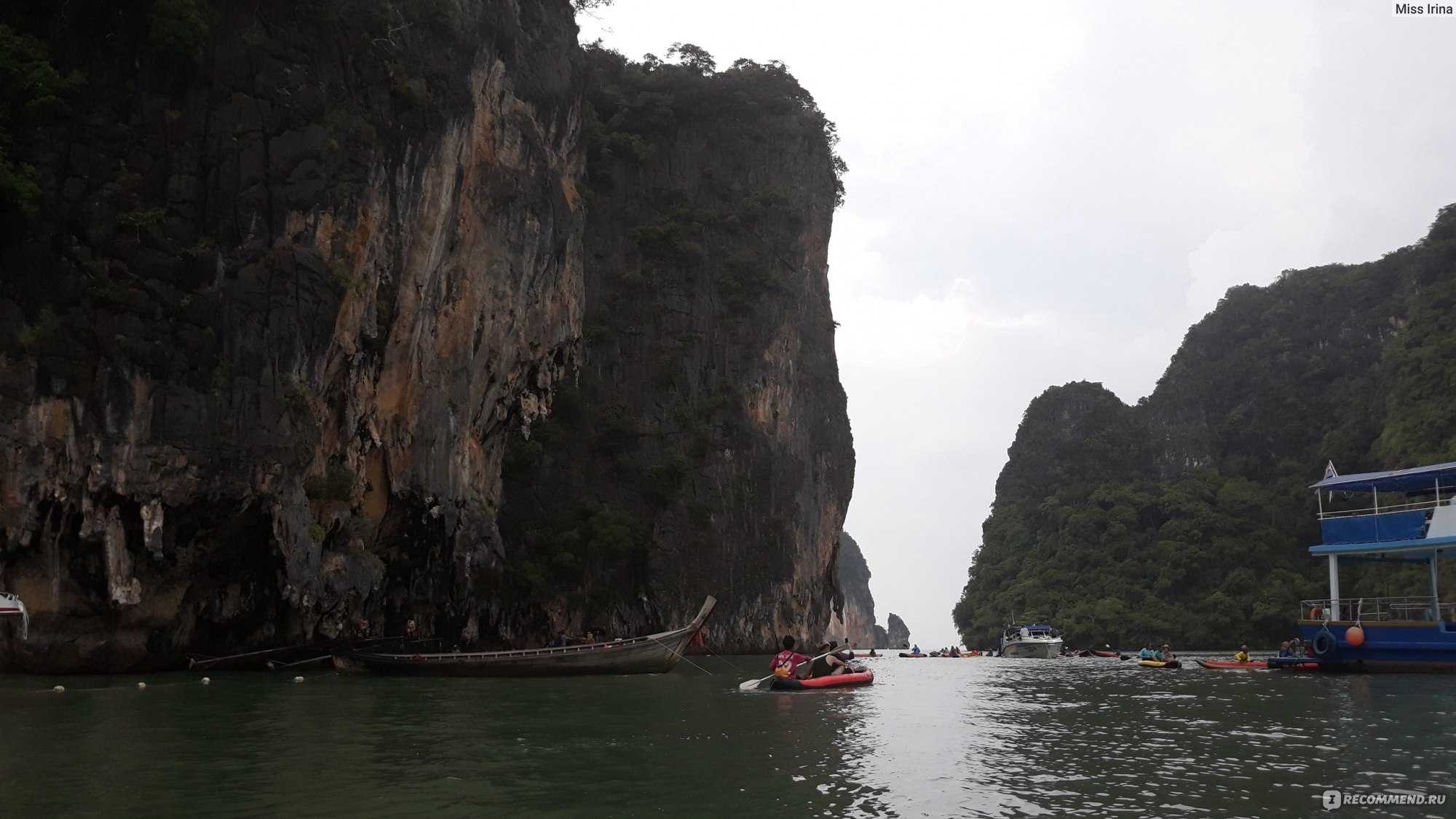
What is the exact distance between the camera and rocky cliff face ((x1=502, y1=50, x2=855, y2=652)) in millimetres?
43562

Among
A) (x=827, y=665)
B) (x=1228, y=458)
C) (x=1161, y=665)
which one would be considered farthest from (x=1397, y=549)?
(x=1228, y=458)

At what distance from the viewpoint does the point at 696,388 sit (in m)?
49.0

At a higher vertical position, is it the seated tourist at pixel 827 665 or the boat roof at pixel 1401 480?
the boat roof at pixel 1401 480

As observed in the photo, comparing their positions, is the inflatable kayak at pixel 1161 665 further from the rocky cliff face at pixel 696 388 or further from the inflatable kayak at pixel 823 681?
the rocky cliff face at pixel 696 388

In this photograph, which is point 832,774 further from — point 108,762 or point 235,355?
point 235,355

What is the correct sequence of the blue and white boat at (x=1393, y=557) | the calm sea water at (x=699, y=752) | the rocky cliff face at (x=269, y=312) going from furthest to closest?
the blue and white boat at (x=1393, y=557) < the rocky cliff face at (x=269, y=312) < the calm sea water at (x=699, y=752)

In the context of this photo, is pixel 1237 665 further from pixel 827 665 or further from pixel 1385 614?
pixel 827 665

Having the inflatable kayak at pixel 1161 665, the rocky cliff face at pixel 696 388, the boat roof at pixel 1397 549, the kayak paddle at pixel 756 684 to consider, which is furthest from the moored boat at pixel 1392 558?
the rocky cliff face at pixel 696 388

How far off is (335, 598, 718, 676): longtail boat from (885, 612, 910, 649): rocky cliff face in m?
123

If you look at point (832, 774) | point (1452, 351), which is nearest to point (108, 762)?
point (832, 774)

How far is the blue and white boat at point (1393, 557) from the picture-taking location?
2669cm

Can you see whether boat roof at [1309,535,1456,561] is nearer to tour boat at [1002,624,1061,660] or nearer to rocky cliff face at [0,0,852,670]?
tour boat at [1002,624,1061,660]

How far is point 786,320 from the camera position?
53125 mm

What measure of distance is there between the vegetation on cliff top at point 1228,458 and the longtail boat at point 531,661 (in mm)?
41906
